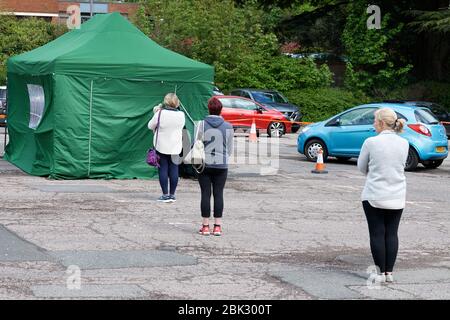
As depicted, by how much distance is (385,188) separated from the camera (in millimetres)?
9266

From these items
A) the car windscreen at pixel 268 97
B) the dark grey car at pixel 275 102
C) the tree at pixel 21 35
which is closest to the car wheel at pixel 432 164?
the dark grey car at pixel 275 102

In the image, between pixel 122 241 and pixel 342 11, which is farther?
pixel 342 11

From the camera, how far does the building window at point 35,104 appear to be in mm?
18641

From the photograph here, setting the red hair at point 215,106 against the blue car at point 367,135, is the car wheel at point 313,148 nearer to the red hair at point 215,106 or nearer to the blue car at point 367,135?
the blue car at point 367,135

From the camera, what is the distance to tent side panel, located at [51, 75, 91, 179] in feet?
57.7

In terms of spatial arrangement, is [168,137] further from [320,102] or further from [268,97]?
[320,102]

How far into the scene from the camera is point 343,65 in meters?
52.3

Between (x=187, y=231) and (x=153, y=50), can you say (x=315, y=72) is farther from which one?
(x=187, y=231)

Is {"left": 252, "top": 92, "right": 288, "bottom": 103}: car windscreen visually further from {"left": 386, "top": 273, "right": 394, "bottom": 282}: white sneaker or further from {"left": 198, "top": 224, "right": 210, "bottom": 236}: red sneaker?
{"left": 386, "top": 273, "right": 394, "bottom": 282}: white sneaker

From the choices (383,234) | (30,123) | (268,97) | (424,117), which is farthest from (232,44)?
(383,234)

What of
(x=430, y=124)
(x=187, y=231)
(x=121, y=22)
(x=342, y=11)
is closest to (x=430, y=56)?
(x=342, y=11)

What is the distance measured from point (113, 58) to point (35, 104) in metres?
2.27

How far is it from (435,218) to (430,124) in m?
8.46

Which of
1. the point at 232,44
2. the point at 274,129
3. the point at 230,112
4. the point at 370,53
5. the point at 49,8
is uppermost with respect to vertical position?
the point at 49,8
